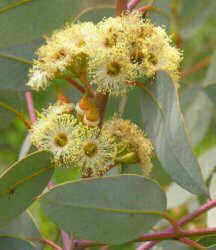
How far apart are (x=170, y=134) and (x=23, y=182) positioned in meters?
0.29

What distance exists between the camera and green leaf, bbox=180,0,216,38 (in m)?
2.37

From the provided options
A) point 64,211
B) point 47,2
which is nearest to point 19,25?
point 47,2

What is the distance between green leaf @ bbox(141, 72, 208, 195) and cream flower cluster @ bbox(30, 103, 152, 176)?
50mm

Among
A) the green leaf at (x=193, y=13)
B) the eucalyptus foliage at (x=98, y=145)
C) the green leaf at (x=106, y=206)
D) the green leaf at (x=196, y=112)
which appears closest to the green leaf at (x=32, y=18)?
the eucalyptus foliage at (x=98, y=145)

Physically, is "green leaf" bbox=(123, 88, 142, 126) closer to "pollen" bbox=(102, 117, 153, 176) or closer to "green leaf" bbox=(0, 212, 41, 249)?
"pollen" bbox=(102, 117, 153, 176)

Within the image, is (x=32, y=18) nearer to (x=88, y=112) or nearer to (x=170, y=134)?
(x=88, y=112)

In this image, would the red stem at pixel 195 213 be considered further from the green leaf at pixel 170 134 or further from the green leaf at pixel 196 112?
the green leaf at pixel 196 112

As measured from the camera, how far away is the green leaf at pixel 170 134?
113cm

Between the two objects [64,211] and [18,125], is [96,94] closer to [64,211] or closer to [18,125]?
[64,211]

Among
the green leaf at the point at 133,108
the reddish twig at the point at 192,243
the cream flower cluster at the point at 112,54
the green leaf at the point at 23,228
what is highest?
the green leaf at the point at 133,108

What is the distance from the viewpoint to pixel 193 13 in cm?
239

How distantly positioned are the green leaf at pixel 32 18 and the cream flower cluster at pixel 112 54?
0.16 ft

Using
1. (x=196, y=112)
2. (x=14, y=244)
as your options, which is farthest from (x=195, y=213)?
(x=196, y=112)

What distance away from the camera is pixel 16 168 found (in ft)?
3.77
